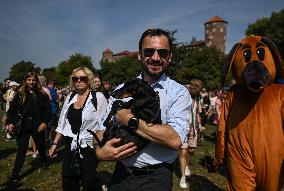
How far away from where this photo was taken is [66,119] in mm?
4766

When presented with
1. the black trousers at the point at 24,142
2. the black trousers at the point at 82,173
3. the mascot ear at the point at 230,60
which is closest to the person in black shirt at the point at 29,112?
the black trousers at the point at 24,142

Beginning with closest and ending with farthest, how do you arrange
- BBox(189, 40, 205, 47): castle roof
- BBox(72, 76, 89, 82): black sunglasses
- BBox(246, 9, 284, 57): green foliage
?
BBox(72, 76, 89, 82): black sunglasses
BBox(246, 9, 284, 57): green foliage
BBox(189, 40, 205, 47): castle roof

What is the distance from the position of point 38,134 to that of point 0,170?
1.35m

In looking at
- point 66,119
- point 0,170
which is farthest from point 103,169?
point 66,119

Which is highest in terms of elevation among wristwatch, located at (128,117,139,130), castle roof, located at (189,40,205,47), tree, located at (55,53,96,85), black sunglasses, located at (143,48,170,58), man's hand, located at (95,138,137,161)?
castle roof, located at (189,40,205,47)

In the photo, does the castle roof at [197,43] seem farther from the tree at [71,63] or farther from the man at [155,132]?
the man at [155,132]

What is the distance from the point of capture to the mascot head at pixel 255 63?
12.1 ft

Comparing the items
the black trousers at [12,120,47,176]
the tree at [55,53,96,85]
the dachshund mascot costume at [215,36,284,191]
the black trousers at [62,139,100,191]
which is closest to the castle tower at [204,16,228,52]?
the tree at [55,53,96,85]

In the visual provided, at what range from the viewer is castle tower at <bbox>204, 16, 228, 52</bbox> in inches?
4200

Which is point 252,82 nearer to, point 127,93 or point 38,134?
point 127,93

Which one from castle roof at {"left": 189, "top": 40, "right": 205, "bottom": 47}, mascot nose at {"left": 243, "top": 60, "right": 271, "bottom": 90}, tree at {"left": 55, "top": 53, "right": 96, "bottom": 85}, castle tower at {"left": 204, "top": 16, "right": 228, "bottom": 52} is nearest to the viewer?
mascot nose at {"left": 243, "top": 60, "right": 271, "bottom": 90}

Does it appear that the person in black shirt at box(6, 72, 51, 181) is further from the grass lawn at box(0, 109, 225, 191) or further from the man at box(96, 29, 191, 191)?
the man at box(96, 29, 191, 191)

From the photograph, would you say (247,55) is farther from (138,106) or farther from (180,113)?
(138,106)

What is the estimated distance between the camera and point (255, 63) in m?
3.77
